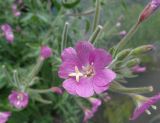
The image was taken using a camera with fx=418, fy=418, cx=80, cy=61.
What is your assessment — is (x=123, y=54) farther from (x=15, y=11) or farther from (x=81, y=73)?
(x=15, y=11)

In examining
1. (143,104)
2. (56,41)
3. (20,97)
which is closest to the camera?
(143,104)

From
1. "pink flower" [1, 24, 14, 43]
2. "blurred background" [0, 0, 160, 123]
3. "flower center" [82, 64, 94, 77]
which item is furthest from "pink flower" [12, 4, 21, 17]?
"flower center" [82, 64, 94, 77]

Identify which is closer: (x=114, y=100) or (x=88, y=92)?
(x=88, y=92)

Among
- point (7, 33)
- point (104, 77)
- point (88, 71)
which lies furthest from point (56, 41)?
point (104, 77)

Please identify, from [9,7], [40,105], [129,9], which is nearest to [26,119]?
[40,105]

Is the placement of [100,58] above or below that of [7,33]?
above

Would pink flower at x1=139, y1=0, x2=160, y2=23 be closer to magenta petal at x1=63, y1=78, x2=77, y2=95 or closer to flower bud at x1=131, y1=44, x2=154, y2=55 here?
flower bud at x1=131, y1=44, x2=154, y2=55

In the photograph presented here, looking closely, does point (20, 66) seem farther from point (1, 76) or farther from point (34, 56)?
point (1, 76)
